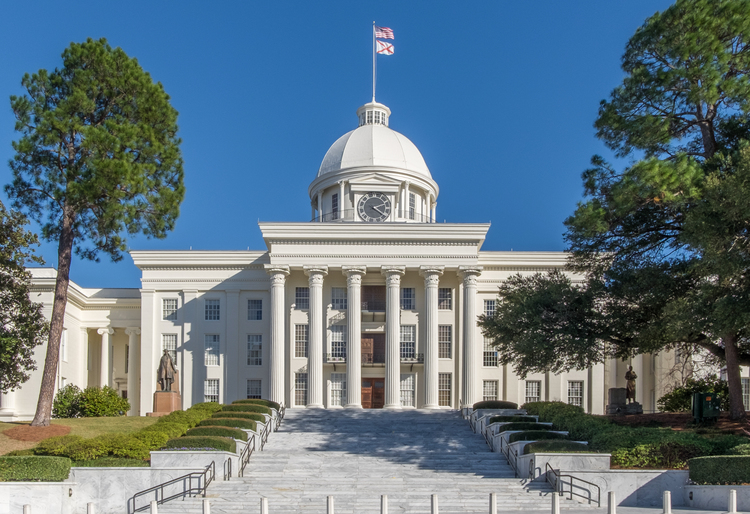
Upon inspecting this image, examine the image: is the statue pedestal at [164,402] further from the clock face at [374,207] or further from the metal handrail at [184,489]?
the clock face at [374,207]

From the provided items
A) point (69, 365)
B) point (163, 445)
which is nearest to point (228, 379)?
point (69, 365)

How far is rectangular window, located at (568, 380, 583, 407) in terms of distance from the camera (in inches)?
2042

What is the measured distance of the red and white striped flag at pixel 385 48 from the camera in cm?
5744

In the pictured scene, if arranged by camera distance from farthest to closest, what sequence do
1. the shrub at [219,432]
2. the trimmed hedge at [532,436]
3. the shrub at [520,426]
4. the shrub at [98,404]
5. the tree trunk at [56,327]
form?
the shrub at [98,404], the tree trunk at [56,327], the shrub at [520,426], the shrub at [219,432], the trimmed hedge at [532,436]

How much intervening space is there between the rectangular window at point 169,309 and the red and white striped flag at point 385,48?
21.9 metres

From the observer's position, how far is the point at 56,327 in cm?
3394

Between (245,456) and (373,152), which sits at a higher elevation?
(373,152)

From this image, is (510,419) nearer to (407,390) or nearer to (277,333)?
(407,390)

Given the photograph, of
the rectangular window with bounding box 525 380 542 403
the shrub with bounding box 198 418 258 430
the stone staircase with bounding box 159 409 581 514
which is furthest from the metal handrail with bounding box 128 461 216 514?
the rectangular window with bounding box 525 380 542 403

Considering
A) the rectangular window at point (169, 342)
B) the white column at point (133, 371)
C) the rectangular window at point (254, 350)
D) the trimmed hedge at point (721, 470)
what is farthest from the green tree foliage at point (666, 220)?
the white column at point (133, 371)

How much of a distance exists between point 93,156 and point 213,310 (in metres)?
20.8

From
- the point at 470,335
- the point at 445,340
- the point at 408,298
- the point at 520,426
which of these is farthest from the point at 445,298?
the point at 520,426

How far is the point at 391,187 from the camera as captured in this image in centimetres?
5753

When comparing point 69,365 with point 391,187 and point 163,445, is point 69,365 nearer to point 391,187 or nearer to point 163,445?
point 391,187
